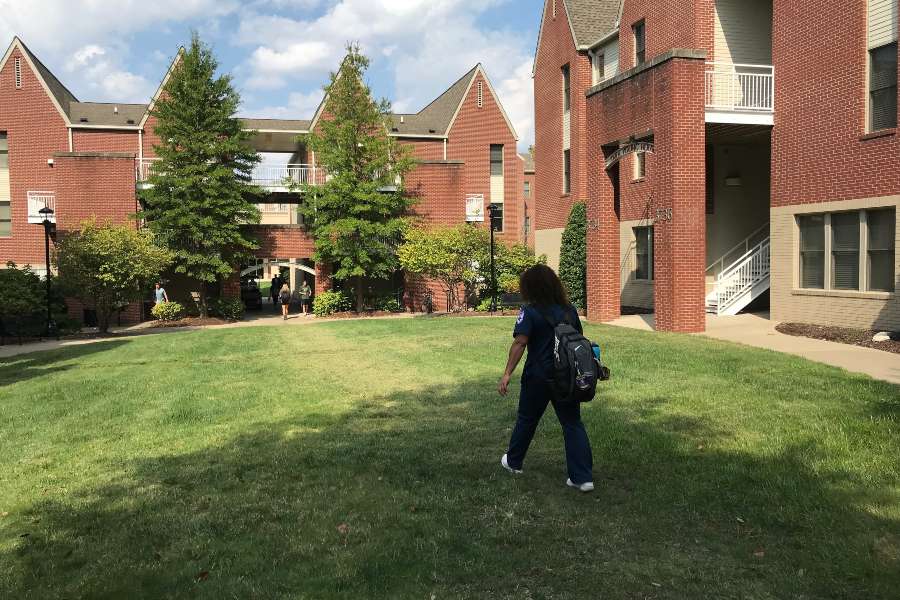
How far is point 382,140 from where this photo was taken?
29.4m

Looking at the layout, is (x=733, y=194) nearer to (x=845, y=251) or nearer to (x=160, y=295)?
(x=845, y=251)

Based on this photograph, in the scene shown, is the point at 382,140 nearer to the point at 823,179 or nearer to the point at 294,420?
the point at 823,179

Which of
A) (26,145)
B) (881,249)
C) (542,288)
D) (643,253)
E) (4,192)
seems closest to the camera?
(542,288)

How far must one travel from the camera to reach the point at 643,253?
79.9ft

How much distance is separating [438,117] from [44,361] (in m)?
27.9

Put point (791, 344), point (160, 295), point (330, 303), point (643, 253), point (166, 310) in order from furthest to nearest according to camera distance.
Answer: point (330, 303), point (160, 295), point (166, 310), point (643, 253), point (791, 344)

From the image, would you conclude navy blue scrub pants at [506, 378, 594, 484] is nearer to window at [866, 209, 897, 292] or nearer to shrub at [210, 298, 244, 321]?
window at [866, 209, 897, 292]

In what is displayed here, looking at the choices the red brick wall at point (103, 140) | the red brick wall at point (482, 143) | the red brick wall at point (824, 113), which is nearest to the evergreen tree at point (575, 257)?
the red brick wall at point (824, 113)

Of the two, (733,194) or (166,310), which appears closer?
(733,194)

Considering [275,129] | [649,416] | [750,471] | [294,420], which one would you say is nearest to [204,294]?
[275,129]

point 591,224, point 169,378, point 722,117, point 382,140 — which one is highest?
point 382,140

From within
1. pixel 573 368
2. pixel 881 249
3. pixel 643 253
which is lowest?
pixel 573 368

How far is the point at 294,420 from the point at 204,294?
22623 mm

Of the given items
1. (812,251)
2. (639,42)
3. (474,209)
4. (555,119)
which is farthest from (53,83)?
(812,251)
